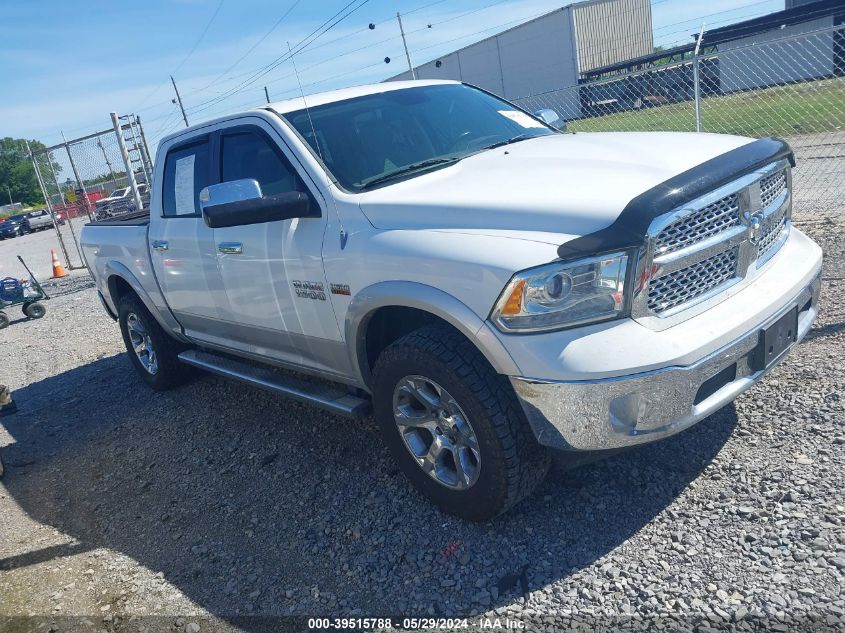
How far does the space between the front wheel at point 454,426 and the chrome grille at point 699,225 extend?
32.8 inches

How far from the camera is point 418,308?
10.1 feet

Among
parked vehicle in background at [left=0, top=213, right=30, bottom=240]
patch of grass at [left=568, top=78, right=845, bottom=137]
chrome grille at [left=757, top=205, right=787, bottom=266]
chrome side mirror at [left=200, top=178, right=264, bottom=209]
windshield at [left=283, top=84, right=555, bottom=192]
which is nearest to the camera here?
chrome grille at [left=757, top=205, right=787, bottom=266]

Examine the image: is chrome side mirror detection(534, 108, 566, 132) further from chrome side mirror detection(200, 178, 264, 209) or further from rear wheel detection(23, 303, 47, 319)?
rear wheel detection(23, 303, 47, 319)

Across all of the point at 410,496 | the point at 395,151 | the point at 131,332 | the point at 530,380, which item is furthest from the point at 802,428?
the point at 131,332

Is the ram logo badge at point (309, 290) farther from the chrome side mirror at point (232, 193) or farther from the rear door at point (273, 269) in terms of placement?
the chrome side mirror at point (232, 193)

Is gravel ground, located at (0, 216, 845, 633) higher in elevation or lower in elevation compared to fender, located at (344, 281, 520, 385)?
lower

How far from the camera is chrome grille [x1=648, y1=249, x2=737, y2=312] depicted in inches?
107

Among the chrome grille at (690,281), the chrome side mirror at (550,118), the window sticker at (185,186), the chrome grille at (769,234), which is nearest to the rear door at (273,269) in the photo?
the window sticker at (185,186)

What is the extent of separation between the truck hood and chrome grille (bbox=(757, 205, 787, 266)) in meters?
0.39

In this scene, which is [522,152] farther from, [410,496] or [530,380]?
[410,496]

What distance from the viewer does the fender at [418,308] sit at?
2.77 meters

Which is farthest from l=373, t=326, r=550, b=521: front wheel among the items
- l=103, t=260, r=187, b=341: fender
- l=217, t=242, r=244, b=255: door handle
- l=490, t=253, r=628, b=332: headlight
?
l=103, t=260, r=187, b=341: fender

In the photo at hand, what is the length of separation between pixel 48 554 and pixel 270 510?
4.01 feet

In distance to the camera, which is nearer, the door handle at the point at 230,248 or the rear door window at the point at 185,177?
the door handle at the point at 230,248
